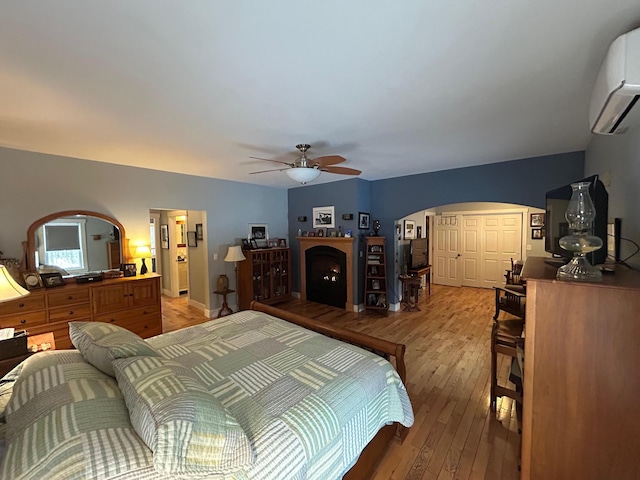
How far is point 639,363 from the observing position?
1118 millimetres

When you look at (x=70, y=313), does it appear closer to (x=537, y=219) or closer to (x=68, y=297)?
(x=68, y=297)

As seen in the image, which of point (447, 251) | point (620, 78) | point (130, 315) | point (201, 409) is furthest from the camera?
point (447, 251)

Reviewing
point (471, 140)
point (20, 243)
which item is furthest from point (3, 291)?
point (471, 140)

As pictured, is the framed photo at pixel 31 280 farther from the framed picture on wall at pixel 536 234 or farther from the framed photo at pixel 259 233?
the framed picture on wall at pixel 536 234

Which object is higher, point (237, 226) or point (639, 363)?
point (237, 226)

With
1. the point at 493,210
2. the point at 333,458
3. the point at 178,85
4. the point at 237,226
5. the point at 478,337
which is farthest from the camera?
the point at 493,210

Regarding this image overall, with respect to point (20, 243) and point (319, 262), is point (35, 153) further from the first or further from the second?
point (319, 262)

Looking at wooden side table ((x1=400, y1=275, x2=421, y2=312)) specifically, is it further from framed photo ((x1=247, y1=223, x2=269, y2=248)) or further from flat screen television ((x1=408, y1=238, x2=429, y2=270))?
framed photo ((x1=247, y1=223, x2=269, y2=248))

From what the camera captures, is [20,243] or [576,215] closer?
[576,215]

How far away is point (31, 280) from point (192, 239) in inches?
91.6

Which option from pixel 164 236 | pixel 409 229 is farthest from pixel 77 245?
pixel 409 229

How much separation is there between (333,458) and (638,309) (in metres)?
1.48

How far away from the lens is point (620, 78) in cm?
119

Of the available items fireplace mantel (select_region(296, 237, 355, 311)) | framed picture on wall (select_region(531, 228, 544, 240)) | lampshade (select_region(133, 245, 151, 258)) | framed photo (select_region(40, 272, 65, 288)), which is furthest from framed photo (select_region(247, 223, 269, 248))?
framed picture on wall (select_region(531, 228, 544, 240))
